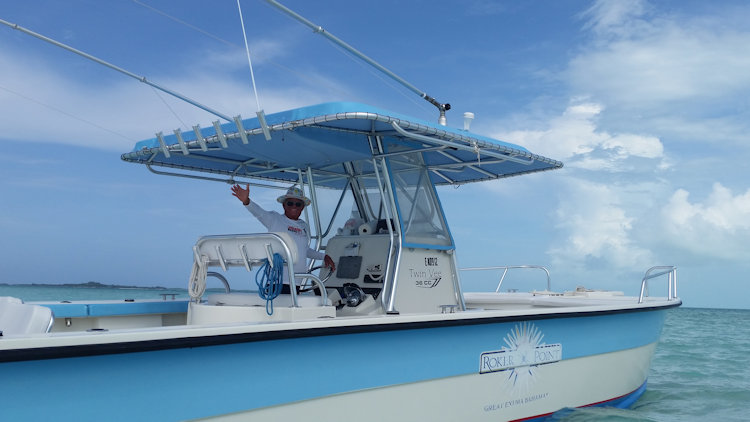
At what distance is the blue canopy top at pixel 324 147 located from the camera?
14.8ft

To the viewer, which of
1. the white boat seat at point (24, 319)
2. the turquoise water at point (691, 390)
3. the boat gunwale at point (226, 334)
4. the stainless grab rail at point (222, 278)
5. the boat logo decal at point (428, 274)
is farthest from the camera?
the turquoise water at point (691, 390)

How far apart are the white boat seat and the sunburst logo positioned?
118 inches

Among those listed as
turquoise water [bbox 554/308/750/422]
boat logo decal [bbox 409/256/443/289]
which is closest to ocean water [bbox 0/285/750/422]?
turquoise water [bbox 554/308/750/422]

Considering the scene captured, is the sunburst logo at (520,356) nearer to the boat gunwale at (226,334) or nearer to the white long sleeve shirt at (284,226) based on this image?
the boat gunwale at (226,334)

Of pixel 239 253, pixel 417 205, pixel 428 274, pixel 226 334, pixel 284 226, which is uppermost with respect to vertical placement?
pixel 417 205

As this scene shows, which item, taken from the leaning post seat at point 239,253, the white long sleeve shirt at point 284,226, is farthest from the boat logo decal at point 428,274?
the leaning post seat at point 239,253

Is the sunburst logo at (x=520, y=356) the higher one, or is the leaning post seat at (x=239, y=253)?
the leaning post seat at (x=239, y=253)

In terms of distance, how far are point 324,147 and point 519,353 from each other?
231 cm

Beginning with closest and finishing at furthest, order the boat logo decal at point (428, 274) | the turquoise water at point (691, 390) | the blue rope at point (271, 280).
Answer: the blue rope at point (271, 280), the boat logo decal at point (428, 274), the turquoise water at point (691, 390)

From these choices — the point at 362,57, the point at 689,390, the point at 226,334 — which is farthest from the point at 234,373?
the point at 689,390

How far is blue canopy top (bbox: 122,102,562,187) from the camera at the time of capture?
4512 millimetres

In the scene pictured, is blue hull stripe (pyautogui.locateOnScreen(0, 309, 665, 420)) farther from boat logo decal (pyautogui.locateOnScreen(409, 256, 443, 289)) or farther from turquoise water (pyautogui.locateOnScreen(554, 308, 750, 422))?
turquoise water (pyautogui.locateOnScreen(554, 308, 750, 422))

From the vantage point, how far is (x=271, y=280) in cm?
417

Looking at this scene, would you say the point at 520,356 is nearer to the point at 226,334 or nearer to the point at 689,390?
the point at 226,334
